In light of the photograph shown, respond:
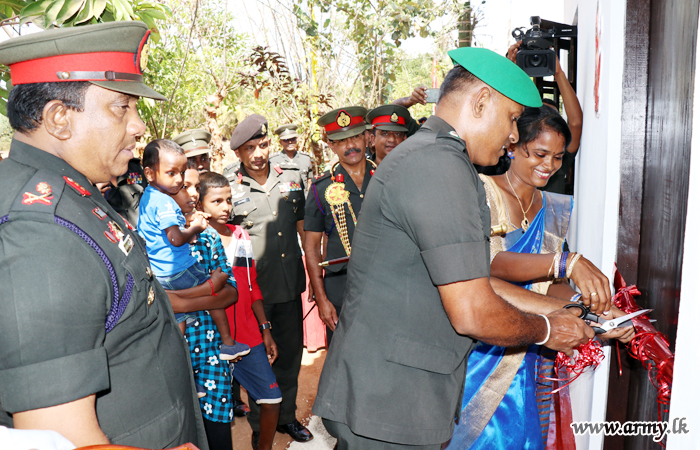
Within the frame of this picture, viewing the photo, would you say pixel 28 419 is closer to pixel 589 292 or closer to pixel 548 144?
pixel 589 292

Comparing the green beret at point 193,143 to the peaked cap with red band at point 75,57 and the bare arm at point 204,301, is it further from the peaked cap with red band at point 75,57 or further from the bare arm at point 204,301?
the peaked cap with red band at point 75,57

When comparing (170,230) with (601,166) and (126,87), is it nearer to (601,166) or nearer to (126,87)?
(126,87)

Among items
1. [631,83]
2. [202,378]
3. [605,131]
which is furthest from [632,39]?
[202,378]

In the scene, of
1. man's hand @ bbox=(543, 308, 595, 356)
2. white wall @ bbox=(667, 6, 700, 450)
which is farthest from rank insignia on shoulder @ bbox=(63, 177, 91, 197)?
man's hand @ bbox=(543, 308, 595, 356)

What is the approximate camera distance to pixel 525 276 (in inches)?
84.6

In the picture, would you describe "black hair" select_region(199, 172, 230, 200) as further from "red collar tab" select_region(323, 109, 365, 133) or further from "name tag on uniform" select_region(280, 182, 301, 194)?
"red collar tab" select_region(323, 109, 365, 133)

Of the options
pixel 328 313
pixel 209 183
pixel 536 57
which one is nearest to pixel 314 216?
pixel 328 313

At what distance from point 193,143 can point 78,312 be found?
9.68 feet

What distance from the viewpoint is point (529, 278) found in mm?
2139

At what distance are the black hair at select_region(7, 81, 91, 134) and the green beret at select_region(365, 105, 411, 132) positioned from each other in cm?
326

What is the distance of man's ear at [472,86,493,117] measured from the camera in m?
1.63

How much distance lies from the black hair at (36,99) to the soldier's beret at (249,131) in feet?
8.46

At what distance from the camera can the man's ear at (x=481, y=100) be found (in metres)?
1.63

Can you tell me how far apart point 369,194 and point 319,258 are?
223 centimetres
